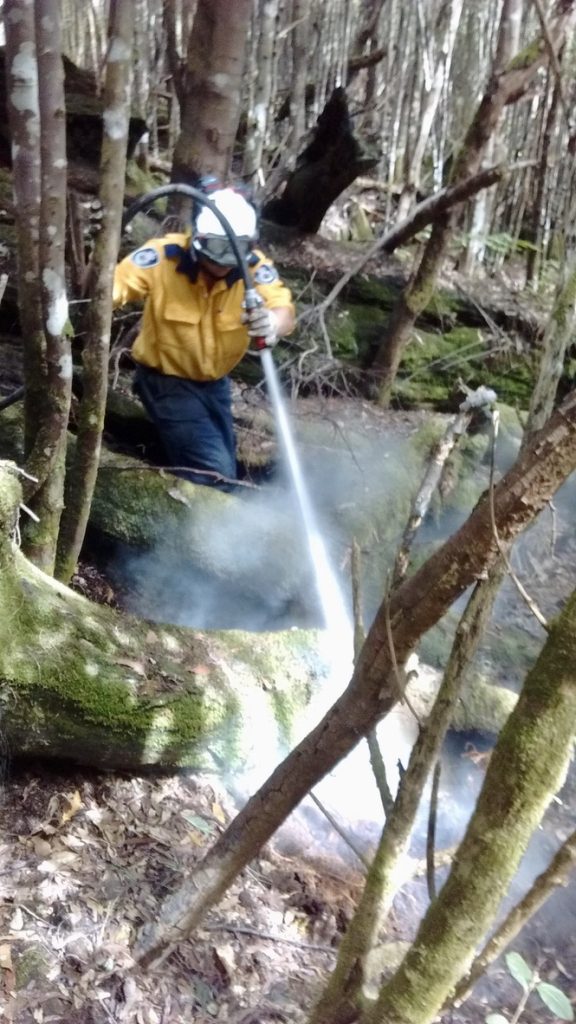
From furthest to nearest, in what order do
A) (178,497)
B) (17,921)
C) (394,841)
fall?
(178,497)
(17,921)
(394,841)

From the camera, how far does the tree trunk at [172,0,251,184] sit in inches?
201

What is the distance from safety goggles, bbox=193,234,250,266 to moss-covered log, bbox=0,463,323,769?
6.29ft

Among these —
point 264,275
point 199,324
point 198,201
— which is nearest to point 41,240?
point 198,201

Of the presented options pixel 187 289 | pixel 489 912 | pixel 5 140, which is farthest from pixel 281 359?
pixel 489 912

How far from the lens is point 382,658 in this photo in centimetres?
182

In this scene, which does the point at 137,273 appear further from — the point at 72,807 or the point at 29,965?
the point at 29,965

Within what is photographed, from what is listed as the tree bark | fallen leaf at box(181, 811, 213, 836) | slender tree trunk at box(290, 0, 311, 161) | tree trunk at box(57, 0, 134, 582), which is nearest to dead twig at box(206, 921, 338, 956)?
the tree bark

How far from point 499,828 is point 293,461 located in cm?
414

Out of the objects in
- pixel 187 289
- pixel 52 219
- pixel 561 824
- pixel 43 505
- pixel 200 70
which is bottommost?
pixel 561 824

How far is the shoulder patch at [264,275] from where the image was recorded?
Result: 448cm

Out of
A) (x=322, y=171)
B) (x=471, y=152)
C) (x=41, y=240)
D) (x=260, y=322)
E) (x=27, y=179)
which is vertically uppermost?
(x=471, y=152)

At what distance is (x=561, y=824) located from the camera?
3.58 metres

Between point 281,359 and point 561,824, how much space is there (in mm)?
4560

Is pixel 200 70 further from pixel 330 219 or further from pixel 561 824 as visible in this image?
pixel 561 824
